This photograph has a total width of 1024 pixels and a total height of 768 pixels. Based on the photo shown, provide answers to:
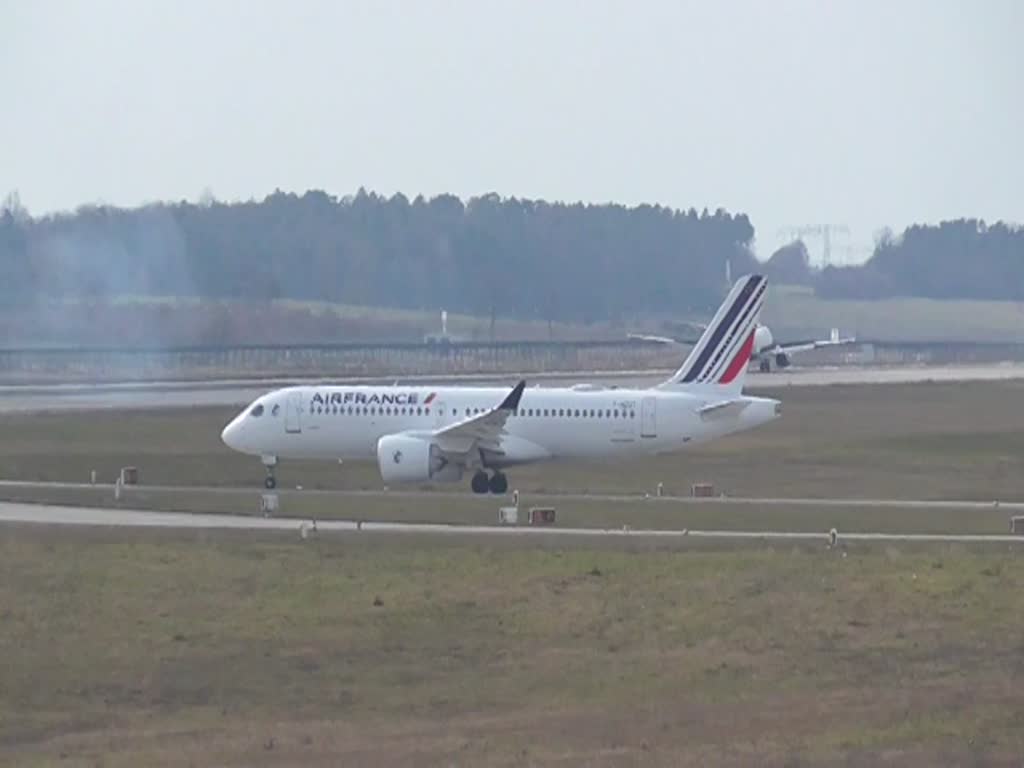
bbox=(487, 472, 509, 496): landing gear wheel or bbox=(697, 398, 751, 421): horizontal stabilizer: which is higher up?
bbox=(697, 398, 751, 421): horizontal stabilizer

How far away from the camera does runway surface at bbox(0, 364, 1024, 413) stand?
100375mm

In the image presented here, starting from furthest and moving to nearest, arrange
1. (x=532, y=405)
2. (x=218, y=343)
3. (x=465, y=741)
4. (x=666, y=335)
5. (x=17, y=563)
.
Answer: (x=666, y=335), (x=218, y=343), (x=532, y=405), (x=17, y=563), (x=465, y=741)

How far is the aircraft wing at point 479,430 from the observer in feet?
209

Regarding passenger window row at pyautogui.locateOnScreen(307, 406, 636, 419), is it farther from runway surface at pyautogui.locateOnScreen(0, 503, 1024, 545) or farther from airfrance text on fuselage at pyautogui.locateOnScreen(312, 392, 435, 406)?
runway surface at pyautogui.locateOnScreen(0, 503, 1024, 545)

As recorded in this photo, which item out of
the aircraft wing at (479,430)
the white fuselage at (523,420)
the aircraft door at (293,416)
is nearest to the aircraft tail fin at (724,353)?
the white fuselage at (523,420)

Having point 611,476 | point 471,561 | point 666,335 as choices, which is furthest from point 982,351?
point 471,561

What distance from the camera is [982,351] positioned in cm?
18275

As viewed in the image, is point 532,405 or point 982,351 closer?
point 532,405

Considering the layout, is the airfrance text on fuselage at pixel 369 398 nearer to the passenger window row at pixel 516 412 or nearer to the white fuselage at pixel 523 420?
the white fuselage at pixel 523 420

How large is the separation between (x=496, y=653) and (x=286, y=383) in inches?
3246

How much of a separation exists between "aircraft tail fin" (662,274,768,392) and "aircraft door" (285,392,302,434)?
11.7 metres

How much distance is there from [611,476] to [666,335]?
124940 mm

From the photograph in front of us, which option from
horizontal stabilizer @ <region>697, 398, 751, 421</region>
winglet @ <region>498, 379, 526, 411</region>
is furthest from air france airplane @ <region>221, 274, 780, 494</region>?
winglet @ <region>498, 379, 526, 411</region>

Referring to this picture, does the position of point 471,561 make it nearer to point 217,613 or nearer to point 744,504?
point 217,613
